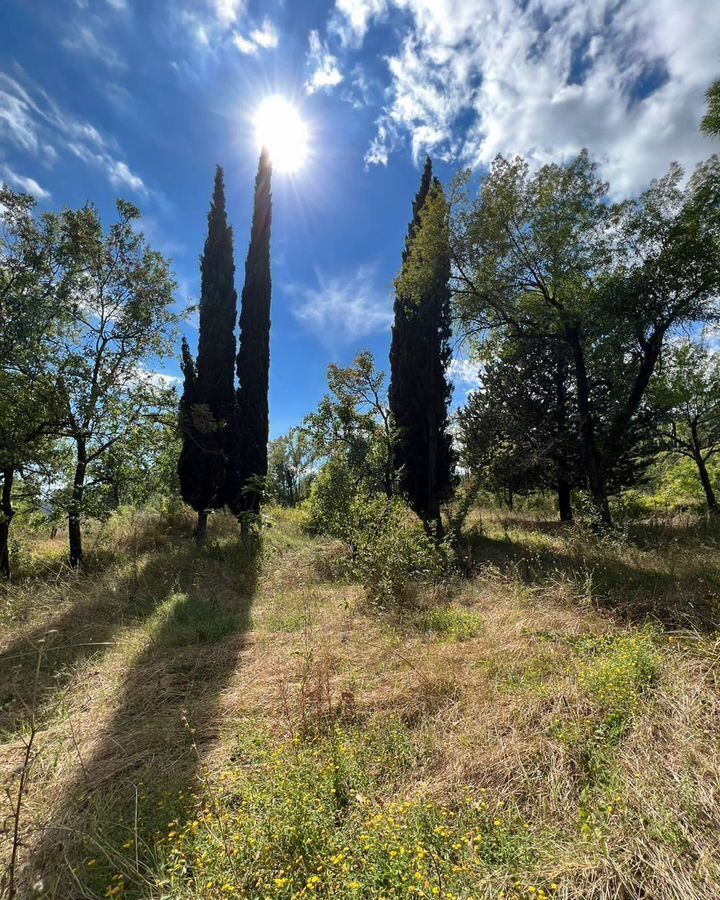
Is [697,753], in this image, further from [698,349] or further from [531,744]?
[698,349]

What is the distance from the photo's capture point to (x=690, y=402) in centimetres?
1551

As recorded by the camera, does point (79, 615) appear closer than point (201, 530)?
Yes

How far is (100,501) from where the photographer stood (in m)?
8.48

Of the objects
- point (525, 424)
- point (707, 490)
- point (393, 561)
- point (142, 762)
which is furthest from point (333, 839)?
point (707, 490)

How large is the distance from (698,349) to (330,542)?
56.0 feet

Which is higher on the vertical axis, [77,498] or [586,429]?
[586,429]

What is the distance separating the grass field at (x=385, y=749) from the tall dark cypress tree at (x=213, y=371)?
648cm

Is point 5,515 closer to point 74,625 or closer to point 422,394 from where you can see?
point 74,625

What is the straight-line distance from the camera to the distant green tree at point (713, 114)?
6977mm

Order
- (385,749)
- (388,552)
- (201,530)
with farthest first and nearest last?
1. (201,530)
2. (388,552)
3. (385,749)

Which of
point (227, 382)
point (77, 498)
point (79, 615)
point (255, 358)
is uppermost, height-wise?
point (255, 358)

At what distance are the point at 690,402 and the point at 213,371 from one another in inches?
756

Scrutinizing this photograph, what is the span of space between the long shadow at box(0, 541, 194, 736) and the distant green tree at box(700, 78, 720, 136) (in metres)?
12.4

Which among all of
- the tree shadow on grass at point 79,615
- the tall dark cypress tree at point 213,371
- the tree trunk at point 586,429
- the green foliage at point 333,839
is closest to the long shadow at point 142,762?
the green foliage at point 333,839
